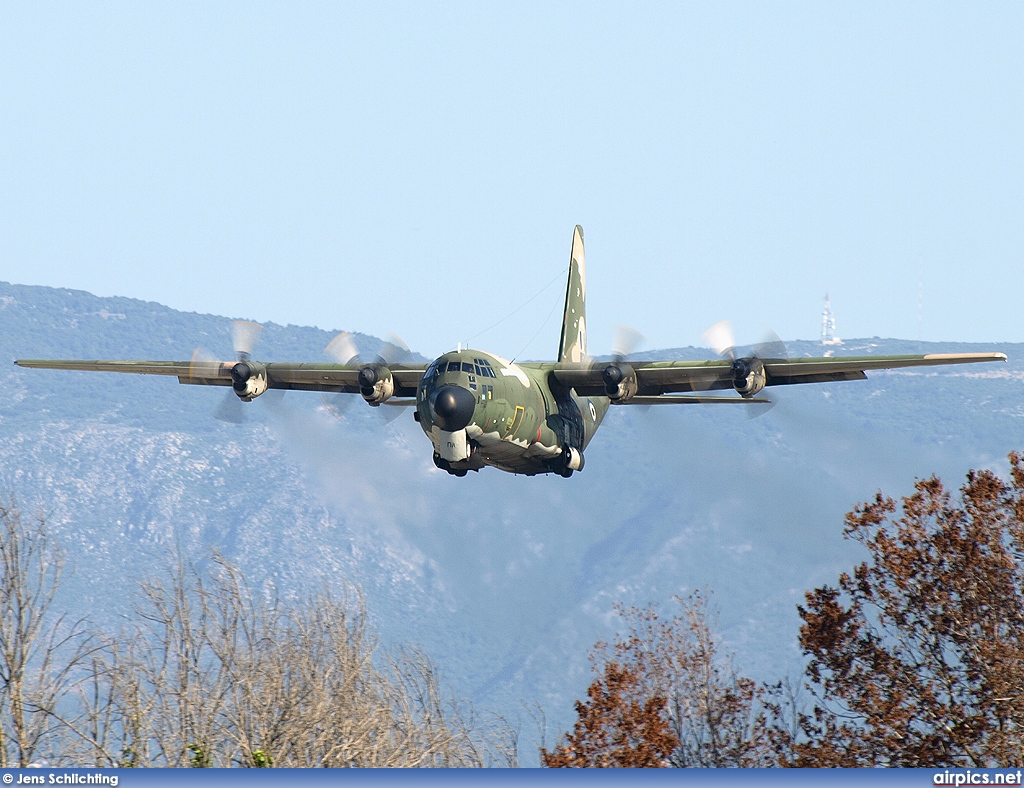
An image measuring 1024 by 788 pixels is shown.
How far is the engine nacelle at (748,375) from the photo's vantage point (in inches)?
1345

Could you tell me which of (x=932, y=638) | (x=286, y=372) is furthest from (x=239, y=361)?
(x=932, y=638)

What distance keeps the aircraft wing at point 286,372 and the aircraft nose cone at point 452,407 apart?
622 centimetres

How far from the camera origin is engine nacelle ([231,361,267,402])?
3731 centimetres

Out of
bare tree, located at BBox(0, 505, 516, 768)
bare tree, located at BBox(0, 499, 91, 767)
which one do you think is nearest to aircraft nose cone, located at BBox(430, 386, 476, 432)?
bare tree, located at BBox(0, 505, 516, 768)

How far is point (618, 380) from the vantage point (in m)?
35.0

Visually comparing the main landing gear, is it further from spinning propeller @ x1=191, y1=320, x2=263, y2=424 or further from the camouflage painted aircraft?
spinning propeller @ x1=191, y1=320, x2=263, y2=424

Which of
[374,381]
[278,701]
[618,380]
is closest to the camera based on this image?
[278,701]

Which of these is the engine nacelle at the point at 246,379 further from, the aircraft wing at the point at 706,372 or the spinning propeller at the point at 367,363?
the aircraft wing at the point at 706,372

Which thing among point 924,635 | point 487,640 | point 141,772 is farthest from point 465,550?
point 141,772

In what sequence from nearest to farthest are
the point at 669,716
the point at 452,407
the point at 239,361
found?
the point at 452,407
the point at 669,716
the point at 239,361

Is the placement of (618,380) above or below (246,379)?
below

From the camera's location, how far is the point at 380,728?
3416 cm

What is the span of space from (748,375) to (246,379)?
13324mm

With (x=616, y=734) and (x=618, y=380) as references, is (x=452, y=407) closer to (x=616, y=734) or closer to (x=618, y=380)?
(x=618, y=380)
